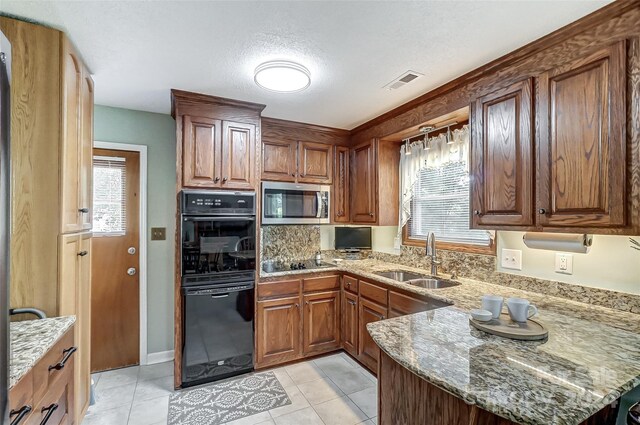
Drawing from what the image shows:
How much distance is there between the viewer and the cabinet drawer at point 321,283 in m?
2.93

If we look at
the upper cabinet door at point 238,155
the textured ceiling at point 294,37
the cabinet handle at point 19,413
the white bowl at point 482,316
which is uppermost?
the textured ceiling at point 294,37

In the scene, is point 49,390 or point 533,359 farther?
point 49,390

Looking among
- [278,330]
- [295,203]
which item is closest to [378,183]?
[295,203]

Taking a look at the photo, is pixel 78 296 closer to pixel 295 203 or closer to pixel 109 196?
pixel 109 196

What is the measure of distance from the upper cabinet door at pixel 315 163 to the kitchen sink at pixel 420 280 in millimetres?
1225

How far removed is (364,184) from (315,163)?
1.93 ft

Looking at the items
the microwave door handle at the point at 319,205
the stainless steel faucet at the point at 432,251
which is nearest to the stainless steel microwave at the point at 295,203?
the microwave door handle at the point at 319,205

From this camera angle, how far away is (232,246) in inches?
104

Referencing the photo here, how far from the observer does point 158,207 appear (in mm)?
2980

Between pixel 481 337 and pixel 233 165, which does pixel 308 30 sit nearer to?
pixel 233 165

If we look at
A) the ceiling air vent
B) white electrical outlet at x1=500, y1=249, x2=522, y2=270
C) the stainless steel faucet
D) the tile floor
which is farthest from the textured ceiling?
the tile floor

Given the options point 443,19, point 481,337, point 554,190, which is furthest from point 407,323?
point 443,19

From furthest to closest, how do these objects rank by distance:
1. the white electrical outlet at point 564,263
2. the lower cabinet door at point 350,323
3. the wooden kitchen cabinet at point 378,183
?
the wooden kitchen cabinet at point 378,183 < the lower cabinet door at point 350,323 < the white electrical outlet at point 564,263

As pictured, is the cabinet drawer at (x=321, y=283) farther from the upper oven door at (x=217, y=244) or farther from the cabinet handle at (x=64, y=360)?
the cabinet handle at (x=64, y=360)
